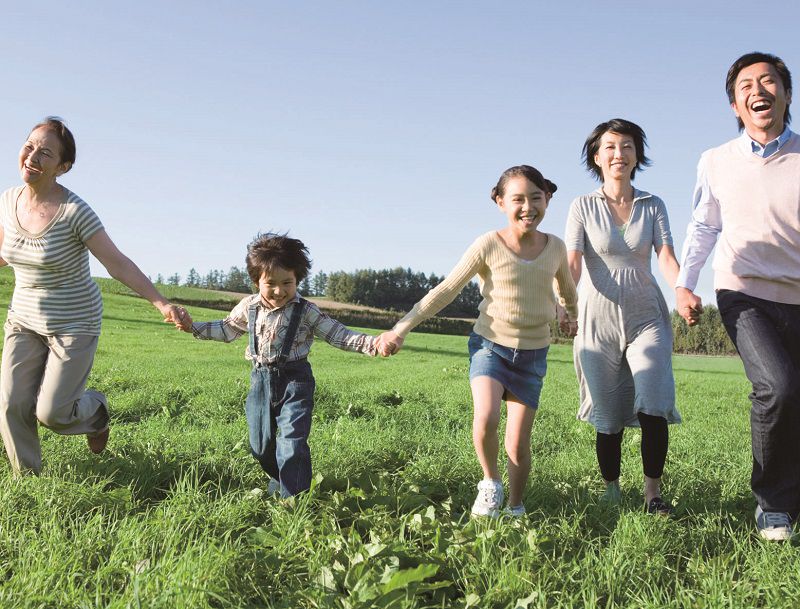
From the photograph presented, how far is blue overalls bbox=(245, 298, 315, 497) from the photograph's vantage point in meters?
4.32

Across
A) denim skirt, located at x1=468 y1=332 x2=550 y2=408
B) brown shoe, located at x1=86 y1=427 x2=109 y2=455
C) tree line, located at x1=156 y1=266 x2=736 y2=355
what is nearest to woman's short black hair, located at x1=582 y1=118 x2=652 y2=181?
denim skirt, located at x1=468 y1=332 x2=550 y2=408

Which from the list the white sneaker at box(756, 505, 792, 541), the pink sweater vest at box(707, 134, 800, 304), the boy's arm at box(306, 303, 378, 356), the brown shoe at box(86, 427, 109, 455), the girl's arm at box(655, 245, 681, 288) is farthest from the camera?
the brown shoe at box(86, 427, 109, 455)

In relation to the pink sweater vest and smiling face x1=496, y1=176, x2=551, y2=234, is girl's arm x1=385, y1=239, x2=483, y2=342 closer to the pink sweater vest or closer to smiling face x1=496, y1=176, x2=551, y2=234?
smiling face x1=496, y1=176, x2=551, y2=234

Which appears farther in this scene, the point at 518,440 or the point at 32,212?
the point at 32,212

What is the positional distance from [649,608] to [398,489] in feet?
6.11

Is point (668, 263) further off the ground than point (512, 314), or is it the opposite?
point (668, 263)

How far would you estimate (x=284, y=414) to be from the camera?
14.5 ft

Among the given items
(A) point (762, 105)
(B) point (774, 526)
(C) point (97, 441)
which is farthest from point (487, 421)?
(C) point (97, 441)

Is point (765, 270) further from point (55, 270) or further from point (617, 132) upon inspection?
point (55, 270)

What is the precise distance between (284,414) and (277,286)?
0.80 metres

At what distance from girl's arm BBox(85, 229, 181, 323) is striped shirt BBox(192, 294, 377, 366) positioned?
0.42 meters

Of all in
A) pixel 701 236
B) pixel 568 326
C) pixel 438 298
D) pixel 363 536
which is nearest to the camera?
pixel 363 536

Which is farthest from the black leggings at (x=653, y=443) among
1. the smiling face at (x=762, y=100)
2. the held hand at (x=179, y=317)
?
the held hand at (x=179, y=317)

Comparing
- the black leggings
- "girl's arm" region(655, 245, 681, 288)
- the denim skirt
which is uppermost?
"girl's arm" region(655, 245, 681, 288)
